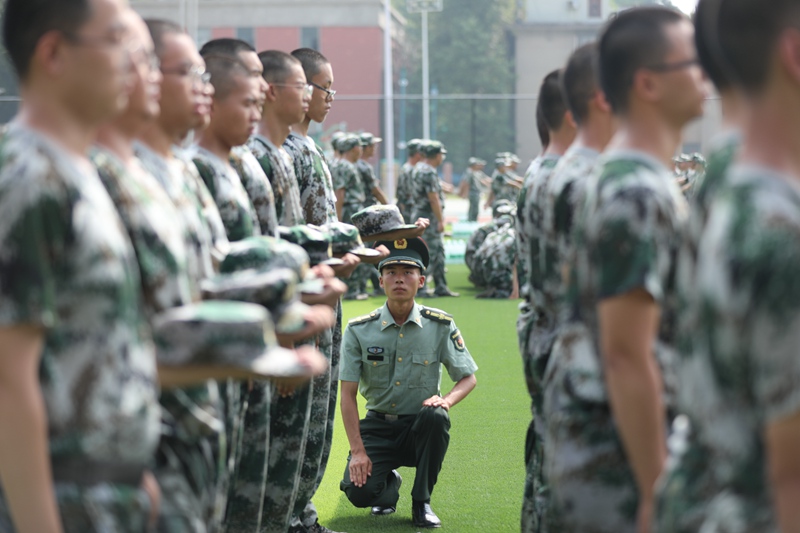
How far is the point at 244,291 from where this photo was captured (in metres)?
2.81

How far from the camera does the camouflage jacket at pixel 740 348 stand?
75.7 inches

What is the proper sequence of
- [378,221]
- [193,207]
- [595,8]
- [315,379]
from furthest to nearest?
1. [595,8]
2. [378,221]
3. [315,379]
4. [193,207]

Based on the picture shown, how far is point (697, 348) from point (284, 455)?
286 centimetres

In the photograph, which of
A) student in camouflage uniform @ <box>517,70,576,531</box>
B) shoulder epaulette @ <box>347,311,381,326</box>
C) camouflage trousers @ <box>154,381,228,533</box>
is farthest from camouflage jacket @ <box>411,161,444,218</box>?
camouflage trousers @ <box>154,381,228,533</box>

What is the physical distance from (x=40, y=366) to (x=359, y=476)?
359 centimetres

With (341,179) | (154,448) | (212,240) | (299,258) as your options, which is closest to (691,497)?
(154,448)

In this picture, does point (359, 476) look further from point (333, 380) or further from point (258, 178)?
point (258, 178)

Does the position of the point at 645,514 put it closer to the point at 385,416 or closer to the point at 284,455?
the point at 284,455

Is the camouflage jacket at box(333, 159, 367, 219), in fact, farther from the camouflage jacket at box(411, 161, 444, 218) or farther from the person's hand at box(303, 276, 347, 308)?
the person's hand at box(303, 276, 347, 308)

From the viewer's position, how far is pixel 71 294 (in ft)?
7.52

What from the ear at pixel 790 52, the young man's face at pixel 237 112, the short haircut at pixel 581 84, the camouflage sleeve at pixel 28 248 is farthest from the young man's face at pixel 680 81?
the young man's face at pixel 237 112

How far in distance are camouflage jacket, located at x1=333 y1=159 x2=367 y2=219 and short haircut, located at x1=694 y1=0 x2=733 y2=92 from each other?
12003mm

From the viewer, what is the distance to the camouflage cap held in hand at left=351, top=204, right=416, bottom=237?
19.4 feet

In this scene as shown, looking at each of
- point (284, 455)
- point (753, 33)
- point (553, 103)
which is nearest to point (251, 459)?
point (284, 455)
